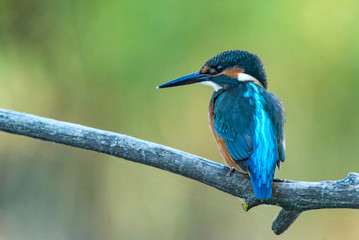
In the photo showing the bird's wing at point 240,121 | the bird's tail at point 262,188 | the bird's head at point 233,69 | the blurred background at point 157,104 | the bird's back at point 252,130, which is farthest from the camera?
the blurred background at point 157,104

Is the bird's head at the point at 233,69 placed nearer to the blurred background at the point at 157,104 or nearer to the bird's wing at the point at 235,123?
the bird's wing at the point at 235,123

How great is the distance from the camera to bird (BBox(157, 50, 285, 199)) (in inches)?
74.6

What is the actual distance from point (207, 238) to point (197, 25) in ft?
5.07

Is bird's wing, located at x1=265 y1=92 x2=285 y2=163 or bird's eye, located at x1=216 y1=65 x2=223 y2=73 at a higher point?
bird's eye, located at x1=216 y1=65 x2=223 y2=73

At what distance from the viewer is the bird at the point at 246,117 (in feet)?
6.22

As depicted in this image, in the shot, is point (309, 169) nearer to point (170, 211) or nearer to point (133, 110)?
point (170, 211)

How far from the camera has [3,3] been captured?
12.7 feet

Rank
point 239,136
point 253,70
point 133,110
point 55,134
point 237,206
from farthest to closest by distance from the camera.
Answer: point 133,110
point 237,206
point 253,70
point 239,136
point 55,134

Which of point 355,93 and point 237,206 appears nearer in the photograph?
point 237,206

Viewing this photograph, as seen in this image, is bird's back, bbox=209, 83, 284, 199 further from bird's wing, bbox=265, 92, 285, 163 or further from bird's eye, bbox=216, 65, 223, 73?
bird's eye, bbox=216, 65, 223, 73

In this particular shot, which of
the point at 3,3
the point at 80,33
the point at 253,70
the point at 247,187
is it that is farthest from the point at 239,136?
the point at 3,3

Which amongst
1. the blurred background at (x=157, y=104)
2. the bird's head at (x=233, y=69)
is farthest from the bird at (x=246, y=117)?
the blurred background at (x=157, y=104)

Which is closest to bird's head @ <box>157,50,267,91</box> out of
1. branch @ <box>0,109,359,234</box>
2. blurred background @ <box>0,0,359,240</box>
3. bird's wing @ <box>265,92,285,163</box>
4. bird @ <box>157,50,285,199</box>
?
bird @ <box>157,50,285,199</box>

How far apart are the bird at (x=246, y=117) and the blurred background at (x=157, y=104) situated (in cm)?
131
